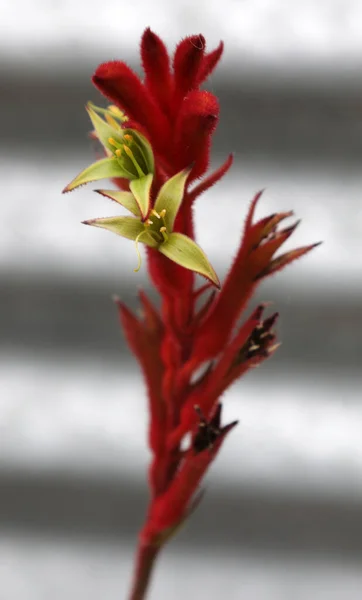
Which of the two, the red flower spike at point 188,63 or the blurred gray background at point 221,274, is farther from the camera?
the blurred gray background at point 221,274

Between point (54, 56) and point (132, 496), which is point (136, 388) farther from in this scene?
point (54, 56)

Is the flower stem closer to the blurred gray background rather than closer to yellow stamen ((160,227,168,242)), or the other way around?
yellow stamen ((160,227,168,242))

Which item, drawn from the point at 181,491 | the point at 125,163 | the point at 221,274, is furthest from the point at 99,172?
the point at 221,274

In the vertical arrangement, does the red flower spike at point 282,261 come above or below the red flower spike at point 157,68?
below

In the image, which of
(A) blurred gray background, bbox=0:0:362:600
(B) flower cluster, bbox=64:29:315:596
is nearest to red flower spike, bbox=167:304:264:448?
(B) flower cluster, bbox=64:29:315:596

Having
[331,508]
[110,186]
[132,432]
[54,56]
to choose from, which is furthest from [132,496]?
[54,56]

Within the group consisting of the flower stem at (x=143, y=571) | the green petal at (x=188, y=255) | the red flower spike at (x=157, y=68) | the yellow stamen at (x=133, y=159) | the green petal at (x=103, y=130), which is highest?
the red flower spike at (x=157, y=68)

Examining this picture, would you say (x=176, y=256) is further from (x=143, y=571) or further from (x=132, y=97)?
(x=143, y=571)

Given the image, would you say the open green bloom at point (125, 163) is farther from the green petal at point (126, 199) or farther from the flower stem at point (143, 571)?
the flower stem at point (143, 571)

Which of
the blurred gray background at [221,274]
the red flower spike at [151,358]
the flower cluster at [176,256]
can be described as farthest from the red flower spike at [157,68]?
the blurred gray background at [221,274]
